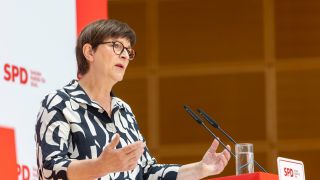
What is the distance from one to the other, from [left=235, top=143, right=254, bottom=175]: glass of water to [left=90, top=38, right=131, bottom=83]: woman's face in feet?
1.57

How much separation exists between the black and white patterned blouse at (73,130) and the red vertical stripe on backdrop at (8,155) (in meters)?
0.64

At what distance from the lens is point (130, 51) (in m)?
2.65

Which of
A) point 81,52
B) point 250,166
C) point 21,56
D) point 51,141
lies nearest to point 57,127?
point 51,141

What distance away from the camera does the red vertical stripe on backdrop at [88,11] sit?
3.95m

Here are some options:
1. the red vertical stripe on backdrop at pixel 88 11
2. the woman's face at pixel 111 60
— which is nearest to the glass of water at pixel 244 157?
the woman's face at pixel 111 60

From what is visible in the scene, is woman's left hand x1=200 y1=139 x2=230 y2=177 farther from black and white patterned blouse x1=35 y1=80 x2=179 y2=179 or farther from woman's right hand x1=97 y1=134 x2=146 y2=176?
woman's right hand x1=97 y1=134 x2=146 y2=176

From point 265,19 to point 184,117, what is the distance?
1175 millimetres

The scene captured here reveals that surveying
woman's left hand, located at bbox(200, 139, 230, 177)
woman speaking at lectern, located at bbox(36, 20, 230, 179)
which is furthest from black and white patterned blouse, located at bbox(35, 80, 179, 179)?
woman's left hand, located at bbox(200, 139, 230, 177)

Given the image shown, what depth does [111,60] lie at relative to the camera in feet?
8.64

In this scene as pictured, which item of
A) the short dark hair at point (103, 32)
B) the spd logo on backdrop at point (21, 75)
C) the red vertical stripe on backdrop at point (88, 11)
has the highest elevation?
the red vertical stripe on backdrop at point (88, 11)

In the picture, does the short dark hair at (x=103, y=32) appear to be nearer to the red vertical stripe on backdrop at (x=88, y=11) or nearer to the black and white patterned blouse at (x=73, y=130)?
the black and white patterned blouse at (x=73, y=130)

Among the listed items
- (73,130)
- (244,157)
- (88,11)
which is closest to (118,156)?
(73,130)

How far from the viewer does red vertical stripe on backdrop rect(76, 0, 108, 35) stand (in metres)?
3.95

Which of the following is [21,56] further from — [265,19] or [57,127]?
[265,19]
